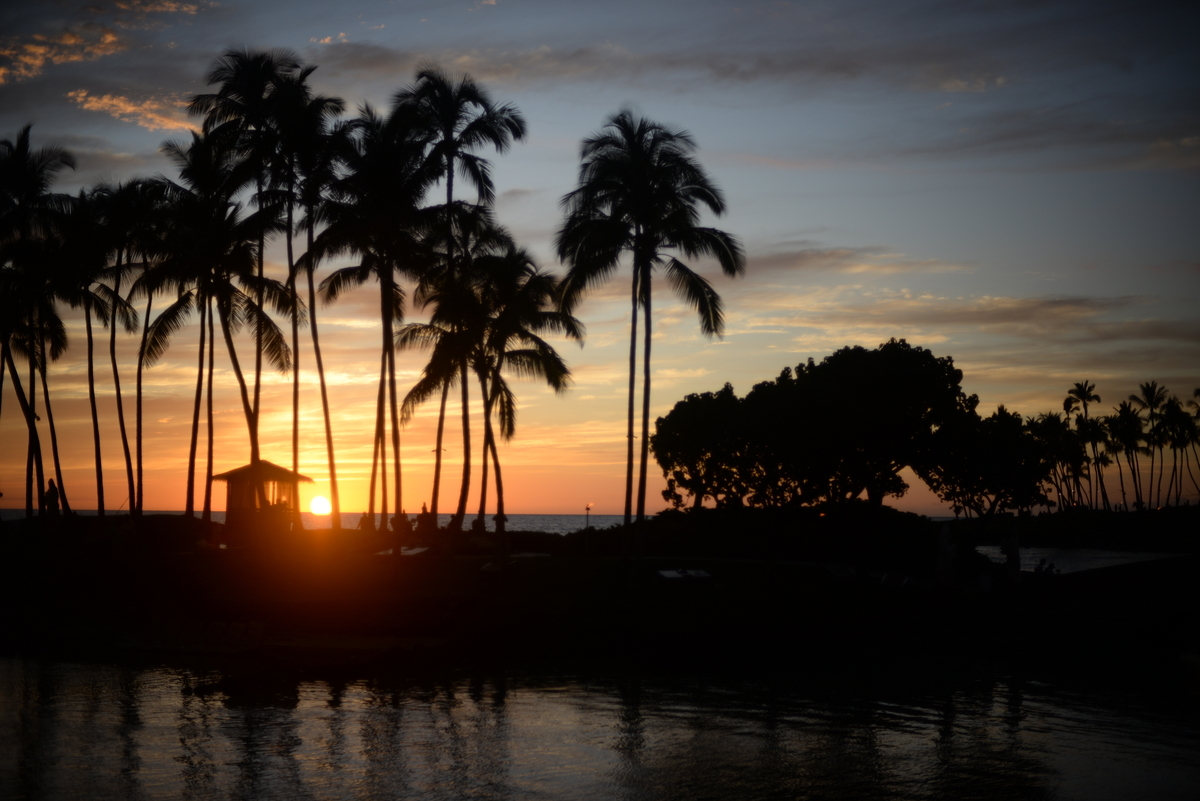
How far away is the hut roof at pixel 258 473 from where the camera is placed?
33188mm

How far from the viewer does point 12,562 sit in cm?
3130

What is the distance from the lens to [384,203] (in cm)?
3509

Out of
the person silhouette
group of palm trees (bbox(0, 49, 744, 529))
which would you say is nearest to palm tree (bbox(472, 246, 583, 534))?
group of palm trees (bbox(0, 49, 744, 529))

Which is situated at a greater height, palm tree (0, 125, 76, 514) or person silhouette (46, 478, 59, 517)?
palm tree (0, 125, 76, 514)

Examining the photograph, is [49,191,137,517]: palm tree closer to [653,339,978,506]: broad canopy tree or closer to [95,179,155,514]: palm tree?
[95,179,155,514]: palm tree

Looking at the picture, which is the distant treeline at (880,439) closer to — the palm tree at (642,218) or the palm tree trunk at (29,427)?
the palm tree at (642,218)

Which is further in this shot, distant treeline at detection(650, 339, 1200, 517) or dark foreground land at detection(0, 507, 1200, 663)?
distant treeline at detection(650, 339, 1200, 517)

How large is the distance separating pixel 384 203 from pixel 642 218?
37.8ft

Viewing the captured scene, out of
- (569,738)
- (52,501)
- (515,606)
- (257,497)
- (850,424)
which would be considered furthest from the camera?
(850,424)

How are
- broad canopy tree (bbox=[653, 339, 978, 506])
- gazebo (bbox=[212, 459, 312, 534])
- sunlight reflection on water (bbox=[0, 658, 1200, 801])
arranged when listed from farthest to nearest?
broad canopy tree (bbox=[653, 339, 978, 506]), gazebo (bbox=[212, 459, 312, 534]), sunlight reflection on water (bbox=[0, 658, 1200, 801])

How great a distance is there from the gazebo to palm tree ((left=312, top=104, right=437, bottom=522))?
533cm

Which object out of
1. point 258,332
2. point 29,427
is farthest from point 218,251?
point 29,427

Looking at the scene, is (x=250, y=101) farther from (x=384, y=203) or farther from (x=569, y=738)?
(x=569, y=738)

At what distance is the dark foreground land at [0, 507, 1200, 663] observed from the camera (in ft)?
85.8
